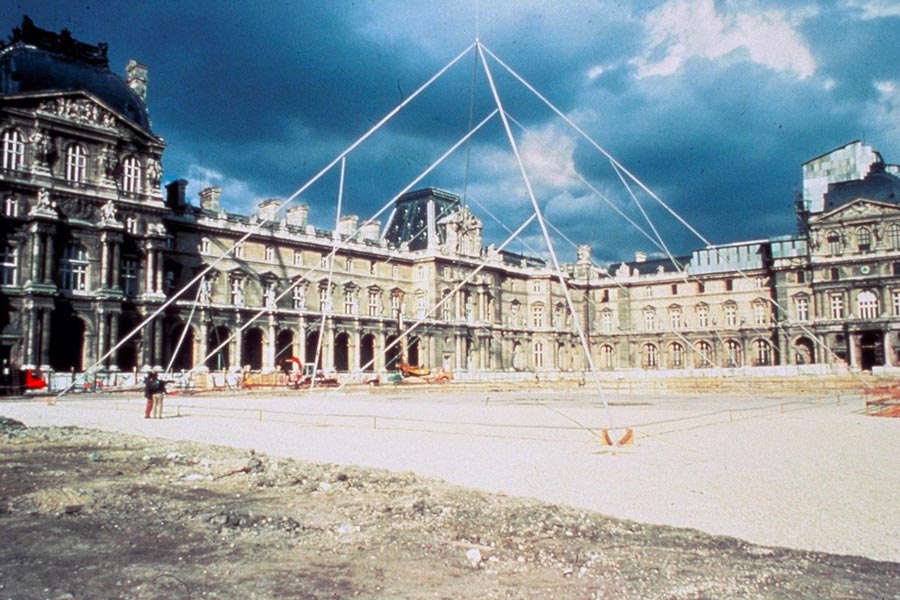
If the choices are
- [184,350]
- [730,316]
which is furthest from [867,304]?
[184,350]

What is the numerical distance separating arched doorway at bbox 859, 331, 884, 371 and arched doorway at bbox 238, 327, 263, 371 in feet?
190

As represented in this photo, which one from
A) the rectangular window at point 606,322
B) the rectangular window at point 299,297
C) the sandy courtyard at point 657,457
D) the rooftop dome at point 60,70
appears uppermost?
the rooftop dome at point 60,70

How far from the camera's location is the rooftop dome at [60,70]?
4434cm

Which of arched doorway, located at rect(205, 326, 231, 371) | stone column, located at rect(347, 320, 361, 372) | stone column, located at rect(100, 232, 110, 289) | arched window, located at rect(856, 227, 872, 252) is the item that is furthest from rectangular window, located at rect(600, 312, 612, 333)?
stone column, located at rect(100, 232, 110, 289)

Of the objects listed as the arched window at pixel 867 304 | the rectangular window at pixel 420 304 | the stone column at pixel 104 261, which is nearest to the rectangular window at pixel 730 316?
the arched window at pixel 867 304

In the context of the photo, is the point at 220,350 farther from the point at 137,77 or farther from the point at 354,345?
the point at 137,77

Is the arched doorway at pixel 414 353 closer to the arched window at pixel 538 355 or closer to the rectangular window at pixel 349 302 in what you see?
the rectangular window at pixel 349 302

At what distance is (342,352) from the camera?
67.8 m

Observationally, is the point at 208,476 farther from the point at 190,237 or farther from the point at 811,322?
the point at 811,322

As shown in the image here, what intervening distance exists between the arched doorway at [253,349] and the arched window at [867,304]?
193 ft

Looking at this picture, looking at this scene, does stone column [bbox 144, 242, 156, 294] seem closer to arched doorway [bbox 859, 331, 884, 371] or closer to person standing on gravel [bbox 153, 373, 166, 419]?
person standing on gravel [bbox 153, 373, 166, 419]

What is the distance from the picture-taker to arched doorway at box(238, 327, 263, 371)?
5950cm

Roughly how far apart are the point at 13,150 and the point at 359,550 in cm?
4592

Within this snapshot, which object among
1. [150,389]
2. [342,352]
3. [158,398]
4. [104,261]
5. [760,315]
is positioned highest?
[104,261]
